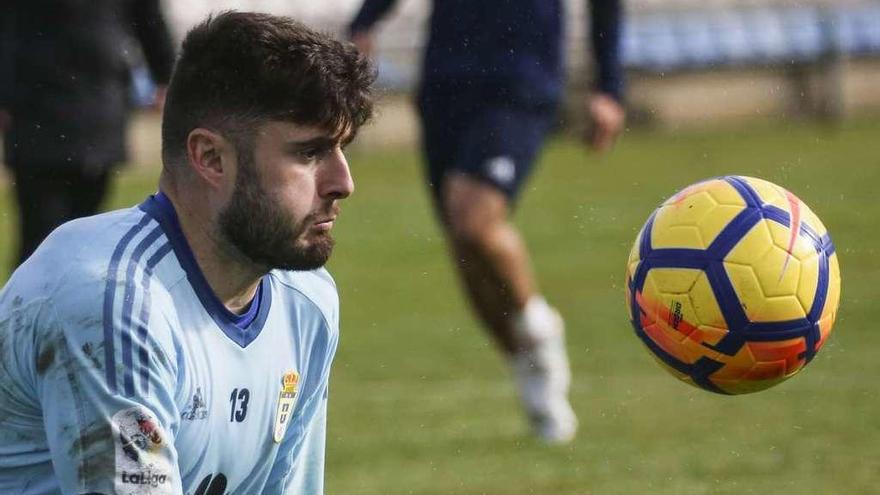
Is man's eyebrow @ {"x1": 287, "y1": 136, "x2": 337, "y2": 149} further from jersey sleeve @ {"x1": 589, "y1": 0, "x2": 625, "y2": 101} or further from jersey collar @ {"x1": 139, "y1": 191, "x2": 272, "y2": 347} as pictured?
jersey sleeve @ {"x1": 589, "y1": 0, "x2": 625, "y2": 101}

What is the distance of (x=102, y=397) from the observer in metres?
2.82

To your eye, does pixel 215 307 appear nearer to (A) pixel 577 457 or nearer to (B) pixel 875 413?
(A) pixel 577 457

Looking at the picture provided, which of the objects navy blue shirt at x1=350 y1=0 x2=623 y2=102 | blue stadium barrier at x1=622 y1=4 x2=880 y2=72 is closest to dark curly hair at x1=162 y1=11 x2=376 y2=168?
navy blue shirt at x1=350 y1=0 x2=623 y2=102

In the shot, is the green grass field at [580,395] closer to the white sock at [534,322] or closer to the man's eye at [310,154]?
the white sock at [534,322]

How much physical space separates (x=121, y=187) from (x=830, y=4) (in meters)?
11.7

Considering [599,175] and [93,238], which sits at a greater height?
[93,238]

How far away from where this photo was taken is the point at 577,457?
554cm

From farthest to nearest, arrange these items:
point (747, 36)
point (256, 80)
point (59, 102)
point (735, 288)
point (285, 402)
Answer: point (747, 36) < point (59, 102) < point (735, 288) < point (285, 402) < point (256, 80)

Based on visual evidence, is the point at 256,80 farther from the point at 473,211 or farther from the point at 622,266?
the point at 622,266

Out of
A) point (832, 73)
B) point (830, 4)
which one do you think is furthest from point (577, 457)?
point (830, 4)

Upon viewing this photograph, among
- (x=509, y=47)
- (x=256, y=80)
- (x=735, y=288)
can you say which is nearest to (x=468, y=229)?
(x=509, y=47)

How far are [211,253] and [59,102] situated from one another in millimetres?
3319

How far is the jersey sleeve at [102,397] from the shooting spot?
2.82 metres

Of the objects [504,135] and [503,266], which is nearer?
[503,266]
